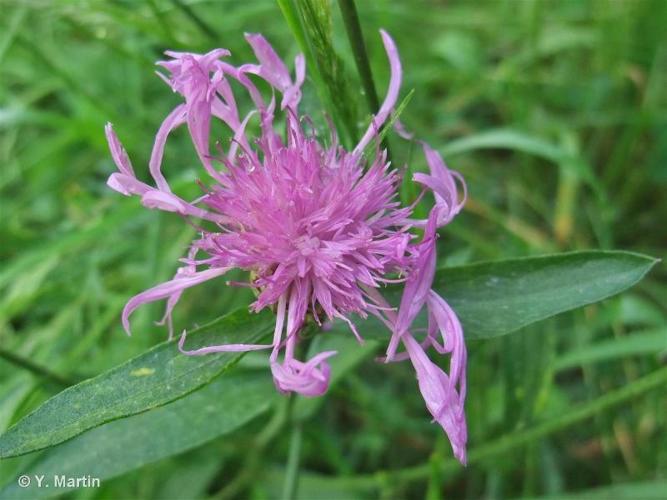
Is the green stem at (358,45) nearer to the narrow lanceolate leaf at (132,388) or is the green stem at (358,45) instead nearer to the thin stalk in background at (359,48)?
the thin stalk in background at (359,48)

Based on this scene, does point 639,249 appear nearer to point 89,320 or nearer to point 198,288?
point 198,288

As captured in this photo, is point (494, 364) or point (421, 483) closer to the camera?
point (421, 483)

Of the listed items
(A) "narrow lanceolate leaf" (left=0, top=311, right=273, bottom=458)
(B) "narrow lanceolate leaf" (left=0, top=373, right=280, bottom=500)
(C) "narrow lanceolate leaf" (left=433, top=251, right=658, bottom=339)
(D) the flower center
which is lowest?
(B) "narrow lanceolate leaf" (left=0, top=373, right=280, bottom=500)

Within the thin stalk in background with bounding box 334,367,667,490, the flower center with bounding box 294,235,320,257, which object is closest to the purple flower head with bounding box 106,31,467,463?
the flower center with bounding box 294,235,320,257

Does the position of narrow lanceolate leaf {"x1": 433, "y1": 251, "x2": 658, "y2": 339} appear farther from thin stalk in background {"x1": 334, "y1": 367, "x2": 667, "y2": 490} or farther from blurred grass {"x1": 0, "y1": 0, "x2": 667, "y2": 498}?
thin stalk in background {"x1": 334, "y1": 367, "x2": 667, "y2": 490}

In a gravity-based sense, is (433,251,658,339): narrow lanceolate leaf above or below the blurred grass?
above

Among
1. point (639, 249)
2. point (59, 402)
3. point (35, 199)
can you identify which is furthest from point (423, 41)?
point (59, 402)
